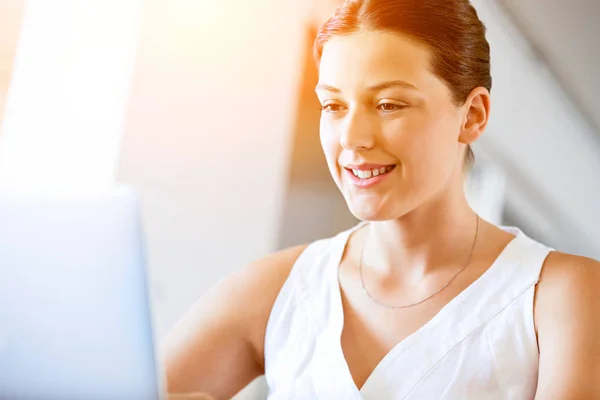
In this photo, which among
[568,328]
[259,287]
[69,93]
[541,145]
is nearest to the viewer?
[568,328]

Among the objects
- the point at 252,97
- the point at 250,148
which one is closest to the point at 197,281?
the point at 250,148

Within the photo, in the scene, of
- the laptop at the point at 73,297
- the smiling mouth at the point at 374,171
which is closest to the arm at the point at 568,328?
the smiling mouth at the point at 374,171

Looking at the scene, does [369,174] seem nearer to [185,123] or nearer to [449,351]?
[449,351]

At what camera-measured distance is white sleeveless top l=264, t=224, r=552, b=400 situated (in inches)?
36.9

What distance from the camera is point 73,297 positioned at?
62 centimetres

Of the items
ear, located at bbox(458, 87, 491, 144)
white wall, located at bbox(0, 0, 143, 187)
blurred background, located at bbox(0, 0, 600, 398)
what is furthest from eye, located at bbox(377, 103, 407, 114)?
white wall, located at bbox(0, 0, 143, 187)

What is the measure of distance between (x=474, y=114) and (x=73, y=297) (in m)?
0.67

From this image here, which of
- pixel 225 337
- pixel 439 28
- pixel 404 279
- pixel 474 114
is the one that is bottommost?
pixel 225 337

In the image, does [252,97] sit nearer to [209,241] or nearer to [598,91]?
[209,241]

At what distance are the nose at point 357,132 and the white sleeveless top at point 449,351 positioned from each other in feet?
0.75

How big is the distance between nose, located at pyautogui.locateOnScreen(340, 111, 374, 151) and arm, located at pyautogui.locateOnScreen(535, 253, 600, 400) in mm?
301

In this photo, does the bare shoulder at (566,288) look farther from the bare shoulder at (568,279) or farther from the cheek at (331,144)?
the cheek at (331,144)

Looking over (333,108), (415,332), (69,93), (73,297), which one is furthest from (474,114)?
(69,93)

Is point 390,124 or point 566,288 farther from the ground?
point 390,124
